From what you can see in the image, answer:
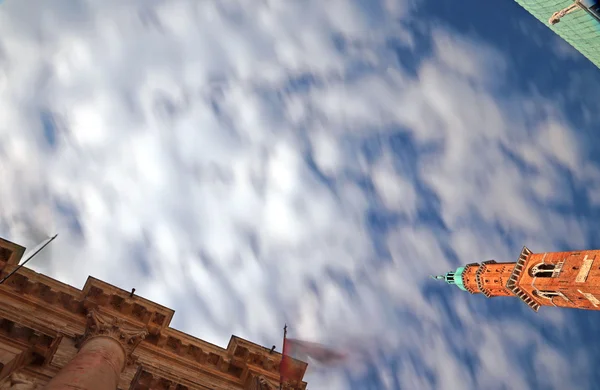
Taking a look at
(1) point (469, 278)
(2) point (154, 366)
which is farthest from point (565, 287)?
(2) point (154, 366)

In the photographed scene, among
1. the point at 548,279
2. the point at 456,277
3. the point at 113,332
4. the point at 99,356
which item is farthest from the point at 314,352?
the point at 456,277

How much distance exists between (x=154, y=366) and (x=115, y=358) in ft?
13.8

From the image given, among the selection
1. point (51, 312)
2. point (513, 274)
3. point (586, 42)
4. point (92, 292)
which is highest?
point (513, 274)

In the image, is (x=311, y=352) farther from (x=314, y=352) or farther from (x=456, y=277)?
(x=456, y=277)

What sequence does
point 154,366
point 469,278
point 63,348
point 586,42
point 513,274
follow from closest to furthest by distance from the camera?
point 63,348 < point 154,366 < point 586,42 < point 513,274 < point 469,278

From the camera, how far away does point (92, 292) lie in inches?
819

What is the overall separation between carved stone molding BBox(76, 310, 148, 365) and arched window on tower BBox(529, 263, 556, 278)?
7635 centimetres

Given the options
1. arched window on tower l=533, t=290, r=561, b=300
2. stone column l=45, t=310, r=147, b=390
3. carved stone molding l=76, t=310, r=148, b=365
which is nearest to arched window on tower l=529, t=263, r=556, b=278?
arched window on tower l=533, t=290, r=561, b=300

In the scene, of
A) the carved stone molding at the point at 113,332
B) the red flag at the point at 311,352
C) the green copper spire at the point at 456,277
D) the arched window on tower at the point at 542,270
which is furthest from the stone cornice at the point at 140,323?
the green copper spire at the point at 456,277

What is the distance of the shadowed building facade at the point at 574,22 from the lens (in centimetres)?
2778

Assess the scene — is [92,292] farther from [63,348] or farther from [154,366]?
[154,366]

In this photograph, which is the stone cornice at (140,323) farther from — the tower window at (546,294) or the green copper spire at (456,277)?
Answer: the green copper spire at (456,277)

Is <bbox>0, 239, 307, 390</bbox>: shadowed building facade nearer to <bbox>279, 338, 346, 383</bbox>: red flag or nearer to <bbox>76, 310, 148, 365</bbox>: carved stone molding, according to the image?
<bbox>76, 310, 148, 365</bbox>: carved stone molding

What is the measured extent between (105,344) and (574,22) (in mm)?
33906
